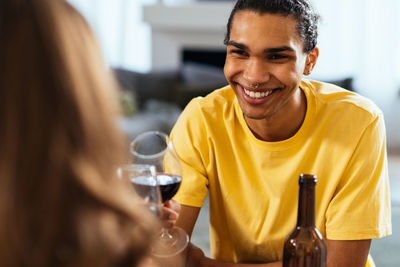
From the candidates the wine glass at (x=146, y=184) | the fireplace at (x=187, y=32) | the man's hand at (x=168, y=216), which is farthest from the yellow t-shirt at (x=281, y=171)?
the fireplace at (x=187, y=32)

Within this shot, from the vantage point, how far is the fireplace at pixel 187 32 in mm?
4922

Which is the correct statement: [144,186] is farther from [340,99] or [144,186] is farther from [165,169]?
[340,99]

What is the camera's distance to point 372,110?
127cm

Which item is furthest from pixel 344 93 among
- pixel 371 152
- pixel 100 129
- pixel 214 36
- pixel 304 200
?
pixel 214 36

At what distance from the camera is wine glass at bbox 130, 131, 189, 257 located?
91 cm

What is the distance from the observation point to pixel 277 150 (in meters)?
1.29

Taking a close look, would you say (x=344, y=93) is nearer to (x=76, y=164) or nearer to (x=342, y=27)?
(x=76, y=164)

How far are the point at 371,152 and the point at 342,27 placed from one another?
11.9 feet

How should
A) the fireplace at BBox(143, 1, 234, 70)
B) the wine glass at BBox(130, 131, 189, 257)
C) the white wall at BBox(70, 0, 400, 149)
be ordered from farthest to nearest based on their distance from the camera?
the fireplace at BBox(143, 1, 234, 70) < the white wall at BBox(70, 0, 400, 149) < the wine glass at BBox(130, 131, 189, 257)

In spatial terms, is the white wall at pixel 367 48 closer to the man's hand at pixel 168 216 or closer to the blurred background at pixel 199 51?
the blurred background at pixel 199 51

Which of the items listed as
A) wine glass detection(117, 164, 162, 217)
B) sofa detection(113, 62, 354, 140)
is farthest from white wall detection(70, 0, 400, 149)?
wine glass detection(117, 164, 162, 217)

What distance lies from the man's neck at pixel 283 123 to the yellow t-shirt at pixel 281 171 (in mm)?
28

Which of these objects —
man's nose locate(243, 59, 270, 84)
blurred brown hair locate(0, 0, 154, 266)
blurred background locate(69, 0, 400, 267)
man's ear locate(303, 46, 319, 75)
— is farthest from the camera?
blurred background locate(69, 0, 400, 267)

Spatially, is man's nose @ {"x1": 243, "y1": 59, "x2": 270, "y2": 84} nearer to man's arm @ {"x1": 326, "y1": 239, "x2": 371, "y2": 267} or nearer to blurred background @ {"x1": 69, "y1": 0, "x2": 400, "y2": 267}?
man's arm @ {"x1": 326, "y1": 239, "x2": 371, "y2": 267}
